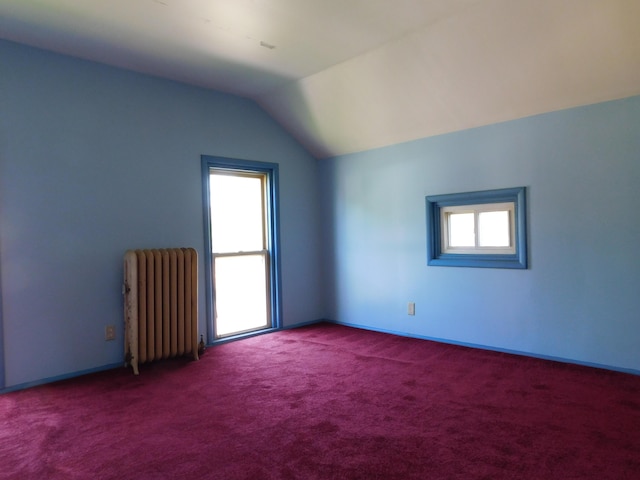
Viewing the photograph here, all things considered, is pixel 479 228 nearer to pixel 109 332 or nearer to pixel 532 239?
pixel 532 239

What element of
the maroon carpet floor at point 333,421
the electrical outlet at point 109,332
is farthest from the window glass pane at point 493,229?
the electrical outlet at point 109,332

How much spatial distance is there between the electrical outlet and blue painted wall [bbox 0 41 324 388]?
0.04 metres

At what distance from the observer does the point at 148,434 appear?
234cm

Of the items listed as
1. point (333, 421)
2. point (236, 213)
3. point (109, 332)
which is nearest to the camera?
point (333, 421)

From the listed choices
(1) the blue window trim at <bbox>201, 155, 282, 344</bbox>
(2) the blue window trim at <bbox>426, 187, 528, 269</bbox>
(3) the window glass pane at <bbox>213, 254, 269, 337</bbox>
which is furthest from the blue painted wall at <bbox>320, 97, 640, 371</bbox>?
(3) the window glass pane at <bbox>213, 254, 269, 337</bbox>

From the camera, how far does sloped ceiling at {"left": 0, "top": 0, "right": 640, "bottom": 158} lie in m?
2.71

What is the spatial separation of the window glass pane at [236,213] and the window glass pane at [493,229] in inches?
91.7

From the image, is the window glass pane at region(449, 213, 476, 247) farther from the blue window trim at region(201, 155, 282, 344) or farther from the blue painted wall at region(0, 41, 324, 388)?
the blue painted wall at region(0, 41, 324, 388)

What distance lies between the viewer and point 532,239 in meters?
3.46

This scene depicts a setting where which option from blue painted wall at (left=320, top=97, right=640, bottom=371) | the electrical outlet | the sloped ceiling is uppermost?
the sloped ceiling

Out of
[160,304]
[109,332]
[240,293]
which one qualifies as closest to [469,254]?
[240,293]

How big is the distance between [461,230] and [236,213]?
233 cm

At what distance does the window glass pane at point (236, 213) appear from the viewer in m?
4.36

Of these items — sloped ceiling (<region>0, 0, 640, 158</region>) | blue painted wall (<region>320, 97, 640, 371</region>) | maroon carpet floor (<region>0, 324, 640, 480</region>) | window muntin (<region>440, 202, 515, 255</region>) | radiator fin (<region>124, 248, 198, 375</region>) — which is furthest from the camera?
window muntin (<region>440, 202, 515, 255</region>)
